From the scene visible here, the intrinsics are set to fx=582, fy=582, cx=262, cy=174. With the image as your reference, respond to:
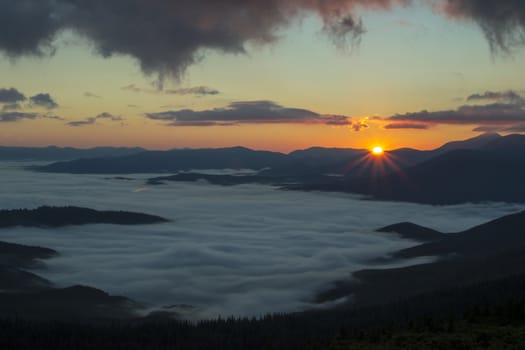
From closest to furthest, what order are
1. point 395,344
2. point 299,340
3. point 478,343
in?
1. point 478,343
2. point 395,344
3. point 299,340

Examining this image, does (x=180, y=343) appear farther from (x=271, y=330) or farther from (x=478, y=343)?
(x=478, y=343)

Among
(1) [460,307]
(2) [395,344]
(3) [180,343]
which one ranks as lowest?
(3) [180,343]

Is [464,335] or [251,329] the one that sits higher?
[464,335]

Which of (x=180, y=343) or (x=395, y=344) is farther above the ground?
(x=395, y=344)

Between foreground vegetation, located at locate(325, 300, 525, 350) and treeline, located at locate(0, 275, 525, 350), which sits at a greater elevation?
foreground vegetation, located at locate(325, 300, 525, 350)

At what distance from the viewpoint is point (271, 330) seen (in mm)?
172250

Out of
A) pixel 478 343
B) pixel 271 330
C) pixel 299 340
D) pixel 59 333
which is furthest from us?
pixel 271 330

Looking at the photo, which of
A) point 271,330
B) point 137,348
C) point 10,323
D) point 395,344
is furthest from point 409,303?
point 395,344

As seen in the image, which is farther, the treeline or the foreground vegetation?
the treeline

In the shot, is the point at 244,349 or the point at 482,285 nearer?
the point at 244,349

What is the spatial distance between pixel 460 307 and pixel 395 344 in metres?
114

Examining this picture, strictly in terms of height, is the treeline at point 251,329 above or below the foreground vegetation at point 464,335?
below

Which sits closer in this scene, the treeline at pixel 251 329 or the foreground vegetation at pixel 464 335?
the foreground vegetation at pixel 464 335

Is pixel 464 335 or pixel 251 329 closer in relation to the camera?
pixel 464 335
